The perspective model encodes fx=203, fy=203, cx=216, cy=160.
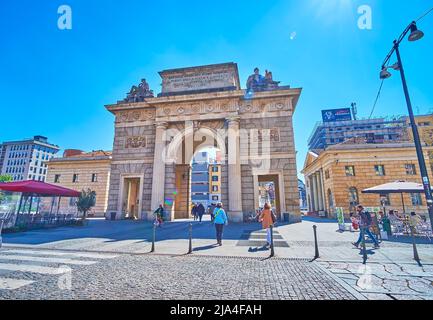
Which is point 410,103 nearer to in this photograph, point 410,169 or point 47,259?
point 47,259

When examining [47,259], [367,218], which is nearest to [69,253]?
[47,259]

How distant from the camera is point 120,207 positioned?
21.5 m

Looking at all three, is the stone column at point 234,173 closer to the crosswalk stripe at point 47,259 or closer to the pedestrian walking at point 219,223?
the pedestrian walking at point 219,223

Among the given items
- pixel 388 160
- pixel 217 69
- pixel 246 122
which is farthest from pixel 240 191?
pixel 388 160

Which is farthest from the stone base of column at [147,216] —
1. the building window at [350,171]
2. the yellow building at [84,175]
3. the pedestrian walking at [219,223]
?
the building window at [350,171]

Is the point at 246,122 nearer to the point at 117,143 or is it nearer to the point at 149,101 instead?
the point at 149,101

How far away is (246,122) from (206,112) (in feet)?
14.0

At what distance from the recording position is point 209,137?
22922 millimetres

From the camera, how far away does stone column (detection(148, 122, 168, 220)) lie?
2006 cm

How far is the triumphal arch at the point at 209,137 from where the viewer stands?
63.3 feet

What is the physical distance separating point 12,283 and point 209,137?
1962 cm

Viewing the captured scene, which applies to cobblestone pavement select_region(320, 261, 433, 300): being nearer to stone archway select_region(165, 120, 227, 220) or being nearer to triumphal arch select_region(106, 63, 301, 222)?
triumphal arch select_region(106, 63, 301, 222)

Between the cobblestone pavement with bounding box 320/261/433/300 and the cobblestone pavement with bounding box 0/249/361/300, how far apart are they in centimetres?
35

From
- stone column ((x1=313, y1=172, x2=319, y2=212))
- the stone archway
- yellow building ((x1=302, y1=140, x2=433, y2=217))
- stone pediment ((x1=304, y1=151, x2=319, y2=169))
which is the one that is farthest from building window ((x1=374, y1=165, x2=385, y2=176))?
the stone archway
